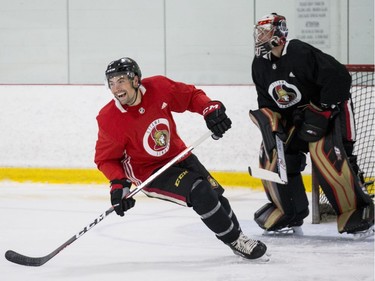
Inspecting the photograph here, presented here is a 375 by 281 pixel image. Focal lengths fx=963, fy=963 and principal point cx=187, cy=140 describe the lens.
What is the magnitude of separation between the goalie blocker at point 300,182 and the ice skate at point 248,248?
0.66m

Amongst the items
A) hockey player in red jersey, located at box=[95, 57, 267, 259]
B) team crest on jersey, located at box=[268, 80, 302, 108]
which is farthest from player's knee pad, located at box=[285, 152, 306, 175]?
hockey player in red jersey, located at box=[95, 57, 267, 259]

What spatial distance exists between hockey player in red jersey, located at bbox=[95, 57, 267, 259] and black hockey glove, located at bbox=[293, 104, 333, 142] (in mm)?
574

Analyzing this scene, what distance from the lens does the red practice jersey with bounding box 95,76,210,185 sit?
3709mm

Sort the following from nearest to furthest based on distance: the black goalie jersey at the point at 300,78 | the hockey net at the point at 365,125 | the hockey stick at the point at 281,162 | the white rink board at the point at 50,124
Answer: the black goalie jersey at the point at 300,78 → the hockey stick at the point at 281,162 → the hockey net at the point at 365,125 → the white rink board at the point at 50,124

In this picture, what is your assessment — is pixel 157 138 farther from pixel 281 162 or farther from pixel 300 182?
pixel 300 182

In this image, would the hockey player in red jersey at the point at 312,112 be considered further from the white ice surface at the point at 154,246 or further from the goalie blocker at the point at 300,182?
the white ice surface at the point at 154,246

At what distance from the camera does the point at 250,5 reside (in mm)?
6246

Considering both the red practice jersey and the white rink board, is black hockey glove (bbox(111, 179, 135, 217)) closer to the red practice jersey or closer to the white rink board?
the red practice jersey

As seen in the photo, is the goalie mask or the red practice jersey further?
the goalie mask

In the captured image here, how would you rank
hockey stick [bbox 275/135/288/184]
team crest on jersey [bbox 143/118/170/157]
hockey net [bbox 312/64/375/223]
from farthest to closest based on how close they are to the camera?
hockey net [bbox 312/64/375/223] → hockey stick [bbox 275/135/288/184] → team crest on jersey [bbox 143/118/170/157]

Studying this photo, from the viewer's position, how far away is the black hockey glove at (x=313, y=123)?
4.14 meters

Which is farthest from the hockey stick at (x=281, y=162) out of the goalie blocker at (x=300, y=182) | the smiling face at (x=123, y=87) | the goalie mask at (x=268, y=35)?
the smiling face at (x=123, y=87)

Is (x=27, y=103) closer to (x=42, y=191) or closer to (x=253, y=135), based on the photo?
(x=42, y=191)

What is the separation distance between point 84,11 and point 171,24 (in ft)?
2.05
